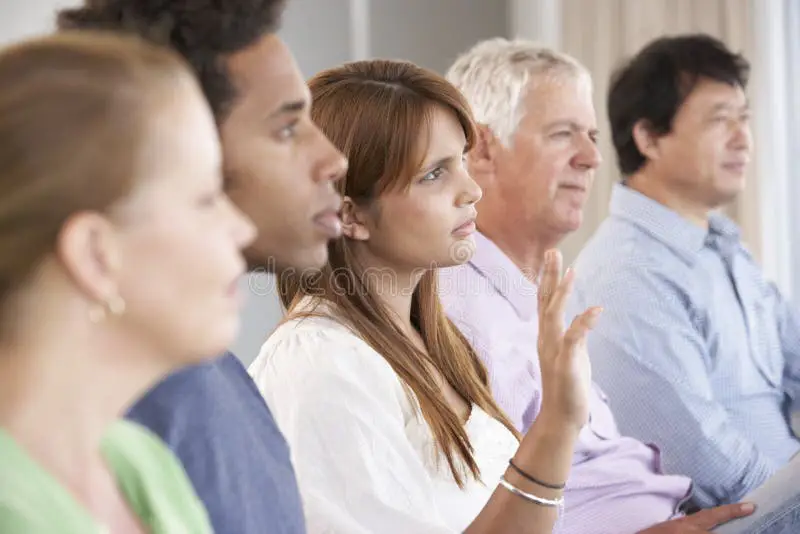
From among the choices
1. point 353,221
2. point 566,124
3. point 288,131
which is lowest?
point 566,124

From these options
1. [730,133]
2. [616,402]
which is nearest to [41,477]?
[616,402]

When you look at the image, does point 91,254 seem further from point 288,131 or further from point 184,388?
point 288,131

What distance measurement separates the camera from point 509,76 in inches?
86.8

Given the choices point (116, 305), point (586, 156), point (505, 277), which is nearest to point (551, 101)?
point (586, 156)

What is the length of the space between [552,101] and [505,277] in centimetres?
41

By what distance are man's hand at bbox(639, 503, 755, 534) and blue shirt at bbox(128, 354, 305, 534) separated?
892 millimetres

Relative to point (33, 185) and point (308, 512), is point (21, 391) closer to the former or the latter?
point (33, 185)

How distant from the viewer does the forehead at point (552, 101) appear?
220cm

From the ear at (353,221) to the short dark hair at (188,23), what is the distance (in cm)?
46

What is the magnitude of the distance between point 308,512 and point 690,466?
3.34ft

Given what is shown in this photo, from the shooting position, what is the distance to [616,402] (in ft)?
7.00

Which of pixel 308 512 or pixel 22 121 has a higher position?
pixel 22 121

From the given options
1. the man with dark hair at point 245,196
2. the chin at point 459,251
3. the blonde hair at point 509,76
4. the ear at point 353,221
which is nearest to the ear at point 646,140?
the blonde hair at point 509,76

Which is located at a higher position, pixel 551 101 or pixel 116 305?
pixel 116 305
